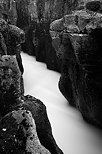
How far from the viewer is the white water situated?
687 cm

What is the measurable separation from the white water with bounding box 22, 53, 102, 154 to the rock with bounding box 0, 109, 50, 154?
379 cm

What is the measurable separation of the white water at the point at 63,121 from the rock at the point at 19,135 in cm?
379

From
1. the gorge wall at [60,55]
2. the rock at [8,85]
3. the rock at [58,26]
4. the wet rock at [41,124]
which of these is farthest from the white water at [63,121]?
the rock at [8,85]

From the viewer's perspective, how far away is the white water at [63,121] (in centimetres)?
687

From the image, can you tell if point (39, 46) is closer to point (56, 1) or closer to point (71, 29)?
point (56, 1)

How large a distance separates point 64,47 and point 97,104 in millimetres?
2172

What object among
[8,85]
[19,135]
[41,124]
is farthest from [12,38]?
[19,135]

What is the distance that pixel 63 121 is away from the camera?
8.27 meters

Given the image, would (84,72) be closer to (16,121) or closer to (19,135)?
(16,121)

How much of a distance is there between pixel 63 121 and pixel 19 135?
5.37 m

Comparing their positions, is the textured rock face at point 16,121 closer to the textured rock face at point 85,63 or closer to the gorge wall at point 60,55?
the gorge wall at point 60,55

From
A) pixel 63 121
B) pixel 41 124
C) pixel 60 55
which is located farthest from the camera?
pixel 63 121

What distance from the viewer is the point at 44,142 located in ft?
11.6

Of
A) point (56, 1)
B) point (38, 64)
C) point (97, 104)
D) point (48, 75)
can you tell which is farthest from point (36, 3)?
point (97, 104)
